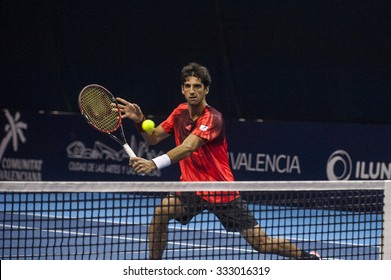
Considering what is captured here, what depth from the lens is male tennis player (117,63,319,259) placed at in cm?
619

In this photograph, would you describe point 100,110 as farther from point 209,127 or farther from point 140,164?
point 140,164

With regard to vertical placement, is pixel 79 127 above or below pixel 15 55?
below

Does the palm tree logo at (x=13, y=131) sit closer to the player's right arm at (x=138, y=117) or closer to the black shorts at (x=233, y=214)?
the player's right arm at (x=138, y=117)

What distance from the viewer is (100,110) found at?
7105 mm

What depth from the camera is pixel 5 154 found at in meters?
14.5

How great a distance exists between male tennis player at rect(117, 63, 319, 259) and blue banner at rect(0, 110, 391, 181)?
202 inches

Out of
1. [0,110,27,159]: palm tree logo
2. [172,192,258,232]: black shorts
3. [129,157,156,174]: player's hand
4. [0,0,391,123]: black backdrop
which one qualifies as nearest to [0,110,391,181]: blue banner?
[0,110,27,159]: palm tree logo

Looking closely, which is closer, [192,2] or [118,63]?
[192,2]

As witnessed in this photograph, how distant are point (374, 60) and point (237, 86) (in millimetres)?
2077

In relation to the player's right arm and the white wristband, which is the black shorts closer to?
the white wristband

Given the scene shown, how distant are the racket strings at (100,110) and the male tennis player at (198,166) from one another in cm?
12
